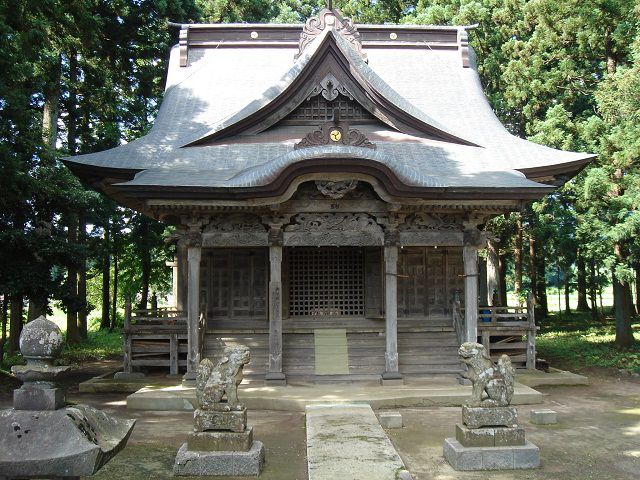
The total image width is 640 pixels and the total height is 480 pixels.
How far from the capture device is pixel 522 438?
6953 mm

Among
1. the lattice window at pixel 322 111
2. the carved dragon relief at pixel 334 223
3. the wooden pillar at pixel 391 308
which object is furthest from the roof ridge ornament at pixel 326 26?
the wooden pillar at pixel 391 308

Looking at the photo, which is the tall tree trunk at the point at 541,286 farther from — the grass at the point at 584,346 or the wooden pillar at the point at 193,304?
the wooden pillar at the point at 193,304

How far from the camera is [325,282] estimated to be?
14555 millimetres

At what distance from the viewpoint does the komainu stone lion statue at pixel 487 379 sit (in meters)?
6.97

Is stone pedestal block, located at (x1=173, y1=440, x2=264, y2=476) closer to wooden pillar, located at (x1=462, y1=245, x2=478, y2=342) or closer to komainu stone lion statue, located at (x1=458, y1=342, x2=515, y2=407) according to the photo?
komainu stone lion statue, located at (x1=458, y1=342, x2=515, y2=407)

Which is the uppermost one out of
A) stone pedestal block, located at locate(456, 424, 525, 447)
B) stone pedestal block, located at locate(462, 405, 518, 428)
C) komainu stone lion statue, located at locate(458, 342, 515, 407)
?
komainu stone lion statue, located at locate(458, 342, 515, 407)

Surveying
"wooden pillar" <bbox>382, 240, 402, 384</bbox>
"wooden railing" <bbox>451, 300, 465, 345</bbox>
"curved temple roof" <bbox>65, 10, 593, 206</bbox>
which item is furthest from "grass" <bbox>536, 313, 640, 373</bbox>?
"wooden pillar" <bbox>382, 240, 402, 384</bbox>

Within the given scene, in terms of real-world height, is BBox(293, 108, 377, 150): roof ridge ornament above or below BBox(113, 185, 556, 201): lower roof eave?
above

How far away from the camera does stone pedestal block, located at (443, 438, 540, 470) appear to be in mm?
6719

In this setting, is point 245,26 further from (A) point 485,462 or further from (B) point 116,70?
(A) point 485,462

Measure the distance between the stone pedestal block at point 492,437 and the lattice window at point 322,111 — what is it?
9259 millimetres

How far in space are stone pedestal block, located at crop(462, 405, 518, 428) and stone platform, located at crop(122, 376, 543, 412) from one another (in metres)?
3.52

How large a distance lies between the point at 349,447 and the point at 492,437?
1775 mm

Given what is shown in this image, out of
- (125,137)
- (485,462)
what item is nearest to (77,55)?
(125,137)
